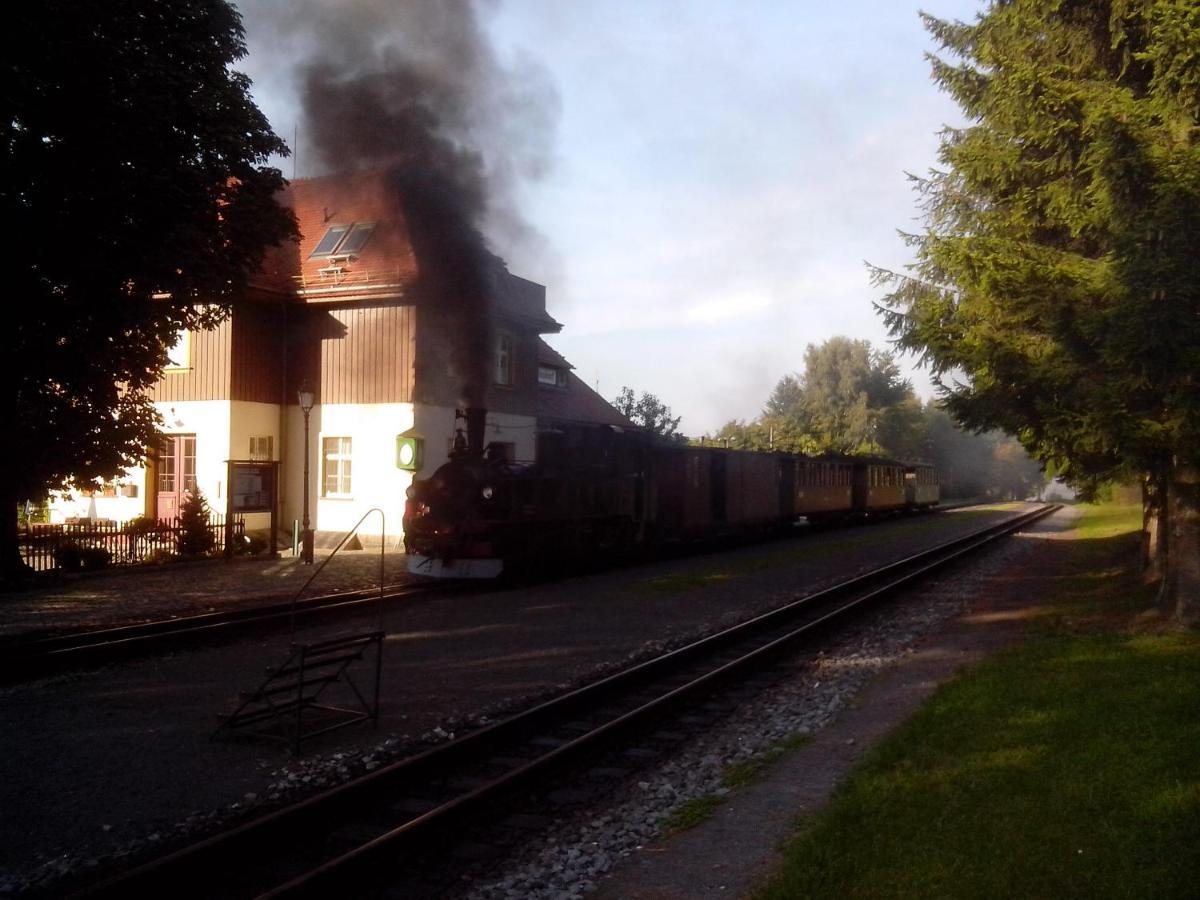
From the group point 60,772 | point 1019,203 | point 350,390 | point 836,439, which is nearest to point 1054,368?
point 1019,203

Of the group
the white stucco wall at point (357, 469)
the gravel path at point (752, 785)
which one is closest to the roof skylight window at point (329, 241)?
the white stucco wall at point (357, 469)

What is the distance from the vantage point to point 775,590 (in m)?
17.8

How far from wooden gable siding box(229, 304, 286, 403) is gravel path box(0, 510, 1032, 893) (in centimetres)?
796

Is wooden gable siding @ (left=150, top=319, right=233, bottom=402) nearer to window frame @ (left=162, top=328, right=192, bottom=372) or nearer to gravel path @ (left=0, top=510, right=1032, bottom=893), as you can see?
window frame @ (left=162, top=328, right=192, bottom=372)

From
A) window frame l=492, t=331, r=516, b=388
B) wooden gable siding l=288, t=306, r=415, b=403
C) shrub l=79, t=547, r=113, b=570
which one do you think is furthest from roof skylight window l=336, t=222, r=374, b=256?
shrub l=79, t=547, r=113, b=570

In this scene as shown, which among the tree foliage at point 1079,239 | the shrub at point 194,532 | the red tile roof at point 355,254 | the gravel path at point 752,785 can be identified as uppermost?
the red tile roof at point 355,254

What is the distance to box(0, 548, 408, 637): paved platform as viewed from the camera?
44.9ft

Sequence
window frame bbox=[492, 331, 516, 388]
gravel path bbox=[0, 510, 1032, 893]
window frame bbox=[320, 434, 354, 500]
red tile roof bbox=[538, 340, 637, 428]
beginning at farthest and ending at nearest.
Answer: red tile roof bbox=[538, 340, 637, 428] < window frame bbox=[492, 331, 516, 388] < window frame bbox=[320, 434, 354, 500] < gravel path bbox=[0, 510, 1032, 893]

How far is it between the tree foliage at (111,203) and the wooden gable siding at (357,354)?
7.30m

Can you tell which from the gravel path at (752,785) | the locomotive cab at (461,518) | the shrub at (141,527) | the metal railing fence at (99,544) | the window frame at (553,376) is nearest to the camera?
the gravel path at (752,785)

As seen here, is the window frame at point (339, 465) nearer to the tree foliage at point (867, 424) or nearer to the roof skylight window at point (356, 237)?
the roof skylight window at point (356, 237)

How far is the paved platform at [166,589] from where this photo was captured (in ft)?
44.9

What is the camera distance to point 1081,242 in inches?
487

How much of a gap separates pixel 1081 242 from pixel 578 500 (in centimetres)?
978
